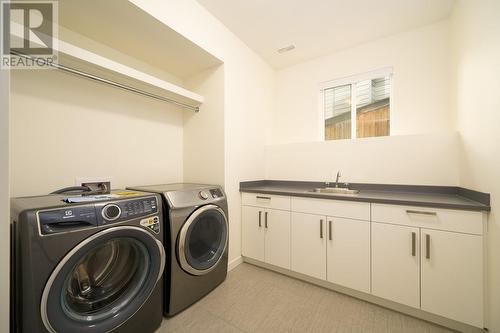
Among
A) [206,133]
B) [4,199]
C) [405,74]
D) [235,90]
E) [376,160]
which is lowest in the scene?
[4,199]

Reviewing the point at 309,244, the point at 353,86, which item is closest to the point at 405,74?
the point at 353,86

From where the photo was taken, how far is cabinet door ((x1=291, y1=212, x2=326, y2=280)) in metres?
1.77

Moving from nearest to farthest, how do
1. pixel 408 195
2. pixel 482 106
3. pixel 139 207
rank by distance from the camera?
pixel 139 207 < pixel 482 106 < pixel 408 195

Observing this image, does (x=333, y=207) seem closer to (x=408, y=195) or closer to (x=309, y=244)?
(x=309, y=244)

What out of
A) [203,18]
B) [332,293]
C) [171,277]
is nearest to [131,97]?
[203,18]

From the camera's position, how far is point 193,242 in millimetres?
1616

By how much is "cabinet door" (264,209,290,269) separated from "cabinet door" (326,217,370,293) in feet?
1.29

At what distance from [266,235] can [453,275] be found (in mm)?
1409

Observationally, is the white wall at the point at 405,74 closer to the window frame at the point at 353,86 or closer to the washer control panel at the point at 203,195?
the window frame at the point at 353,86

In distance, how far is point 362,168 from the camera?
83.3 inches

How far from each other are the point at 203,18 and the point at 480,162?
8.06 feet

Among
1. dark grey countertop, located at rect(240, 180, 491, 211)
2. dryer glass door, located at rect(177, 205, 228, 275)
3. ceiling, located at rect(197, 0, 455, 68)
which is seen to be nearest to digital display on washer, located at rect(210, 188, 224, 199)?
dryer glass door, located at rect(177, 205, 228, 275)

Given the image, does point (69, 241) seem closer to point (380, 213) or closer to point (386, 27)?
point (380, 213)

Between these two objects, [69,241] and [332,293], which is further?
[332,293]
